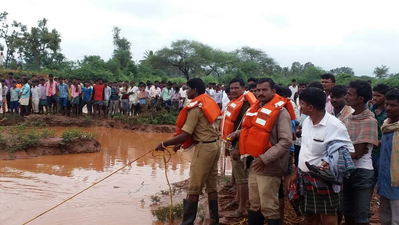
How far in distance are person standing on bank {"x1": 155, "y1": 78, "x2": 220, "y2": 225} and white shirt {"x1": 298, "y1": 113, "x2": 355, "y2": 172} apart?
1547mm

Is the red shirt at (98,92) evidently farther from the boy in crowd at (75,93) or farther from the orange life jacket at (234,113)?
the orange life jacket at (234,113)

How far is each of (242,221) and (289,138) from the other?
156 centimetres

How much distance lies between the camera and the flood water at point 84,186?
5430 mm

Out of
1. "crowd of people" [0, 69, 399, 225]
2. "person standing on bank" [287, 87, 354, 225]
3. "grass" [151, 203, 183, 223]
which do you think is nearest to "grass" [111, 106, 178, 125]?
"grass" [151, 203, 183, 223]

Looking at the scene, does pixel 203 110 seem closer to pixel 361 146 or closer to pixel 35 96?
pixel 361 146

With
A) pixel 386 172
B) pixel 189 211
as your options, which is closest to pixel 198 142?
pixel 189 211

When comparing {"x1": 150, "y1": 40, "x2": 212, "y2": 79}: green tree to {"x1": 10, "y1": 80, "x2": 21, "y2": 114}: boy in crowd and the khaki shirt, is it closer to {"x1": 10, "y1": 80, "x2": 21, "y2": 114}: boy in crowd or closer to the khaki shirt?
{"x1": 10, "y1": 80, "x2": 21, "y2": 114}: boy in crowd

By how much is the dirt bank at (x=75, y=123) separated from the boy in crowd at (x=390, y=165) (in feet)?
36.0

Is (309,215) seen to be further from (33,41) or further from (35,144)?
(33,41)

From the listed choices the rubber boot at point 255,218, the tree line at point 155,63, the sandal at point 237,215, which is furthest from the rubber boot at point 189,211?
the tree line at point 155,63

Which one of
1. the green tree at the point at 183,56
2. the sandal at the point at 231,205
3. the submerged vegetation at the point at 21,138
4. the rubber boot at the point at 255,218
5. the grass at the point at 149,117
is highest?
the green tree at the point at 183,56

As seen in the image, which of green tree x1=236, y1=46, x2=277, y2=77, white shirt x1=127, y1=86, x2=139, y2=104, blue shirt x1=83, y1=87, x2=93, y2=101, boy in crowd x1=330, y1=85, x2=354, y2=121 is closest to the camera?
boy in crowd x1=330, y1=85, x2=354, y2=121

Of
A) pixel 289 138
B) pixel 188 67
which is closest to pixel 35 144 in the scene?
pixel 289 138

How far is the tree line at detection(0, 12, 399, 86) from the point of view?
92.7 feet
